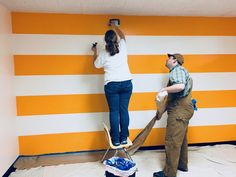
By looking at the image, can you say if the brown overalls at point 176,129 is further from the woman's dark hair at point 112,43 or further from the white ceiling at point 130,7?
the white ceiling at point 130,7

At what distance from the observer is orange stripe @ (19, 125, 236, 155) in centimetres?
325

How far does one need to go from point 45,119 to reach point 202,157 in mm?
2315

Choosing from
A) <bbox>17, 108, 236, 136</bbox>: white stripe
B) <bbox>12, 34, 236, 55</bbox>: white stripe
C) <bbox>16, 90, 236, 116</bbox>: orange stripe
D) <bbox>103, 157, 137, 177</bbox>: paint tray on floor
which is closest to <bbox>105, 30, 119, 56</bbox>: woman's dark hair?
<bbox>12, 34, 236, 55</bbox>: white stripe

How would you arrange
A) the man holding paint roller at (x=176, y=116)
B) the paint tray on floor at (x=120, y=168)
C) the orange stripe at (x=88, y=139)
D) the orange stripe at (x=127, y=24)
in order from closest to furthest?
the paint tray on floor at (x=120, y=168) < the man holding paint roller at (x=176, y=116) < the orange stripe at (x=127, y=24) < the orange stripe at (x=88, y=139)

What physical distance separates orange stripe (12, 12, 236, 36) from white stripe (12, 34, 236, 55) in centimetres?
7

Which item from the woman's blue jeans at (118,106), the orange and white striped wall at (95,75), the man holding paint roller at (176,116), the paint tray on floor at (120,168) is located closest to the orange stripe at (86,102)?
the orange and white striped wall at (95,75)

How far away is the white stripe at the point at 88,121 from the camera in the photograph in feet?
10.5

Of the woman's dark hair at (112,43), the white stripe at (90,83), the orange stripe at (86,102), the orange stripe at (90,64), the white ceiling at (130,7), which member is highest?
the white ceiling at (130,7)

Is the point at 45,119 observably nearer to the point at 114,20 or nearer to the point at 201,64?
the point at 114,20

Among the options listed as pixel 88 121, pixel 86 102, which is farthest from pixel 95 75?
pixel 88 121

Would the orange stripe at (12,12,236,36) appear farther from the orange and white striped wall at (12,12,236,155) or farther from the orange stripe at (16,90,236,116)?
the orange stripe at (16,90,236,116)

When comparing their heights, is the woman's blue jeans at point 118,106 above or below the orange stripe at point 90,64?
below

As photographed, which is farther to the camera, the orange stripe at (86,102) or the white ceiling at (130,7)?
the orange stripe at (86,102)

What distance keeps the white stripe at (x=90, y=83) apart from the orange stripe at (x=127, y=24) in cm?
64
